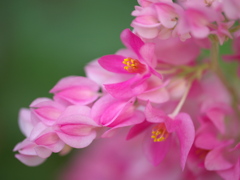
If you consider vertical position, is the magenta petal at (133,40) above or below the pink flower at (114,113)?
above

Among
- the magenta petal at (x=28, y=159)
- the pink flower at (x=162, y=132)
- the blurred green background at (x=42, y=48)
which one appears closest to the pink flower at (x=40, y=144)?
the magenta petal at (x=28, y=159)

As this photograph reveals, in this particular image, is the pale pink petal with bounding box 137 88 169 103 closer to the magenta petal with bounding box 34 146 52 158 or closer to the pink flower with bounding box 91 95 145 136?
the pink flower with bounding box 91 95 145 136

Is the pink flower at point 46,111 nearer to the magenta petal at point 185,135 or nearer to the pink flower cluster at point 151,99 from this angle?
the pink flower cluster at point 151,99

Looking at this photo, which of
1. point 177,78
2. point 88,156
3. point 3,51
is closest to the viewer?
point 177,78

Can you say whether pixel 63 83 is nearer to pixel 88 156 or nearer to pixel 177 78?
pixel 177 78

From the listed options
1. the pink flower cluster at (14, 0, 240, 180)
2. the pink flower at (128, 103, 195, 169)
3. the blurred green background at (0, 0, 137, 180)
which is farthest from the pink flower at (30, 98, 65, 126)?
the blurred green background at (0, 0, 137, 180)

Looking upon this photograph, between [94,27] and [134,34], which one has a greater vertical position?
[134,34]

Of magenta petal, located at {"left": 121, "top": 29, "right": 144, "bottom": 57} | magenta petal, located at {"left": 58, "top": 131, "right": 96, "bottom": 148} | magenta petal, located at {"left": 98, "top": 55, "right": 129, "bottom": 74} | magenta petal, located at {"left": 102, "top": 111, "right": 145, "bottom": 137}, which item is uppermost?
magenta petal, located at {"left": 121, "top": 29, "right": 144, "bottom": 57}

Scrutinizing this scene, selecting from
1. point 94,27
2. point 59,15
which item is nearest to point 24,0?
point 59,15
